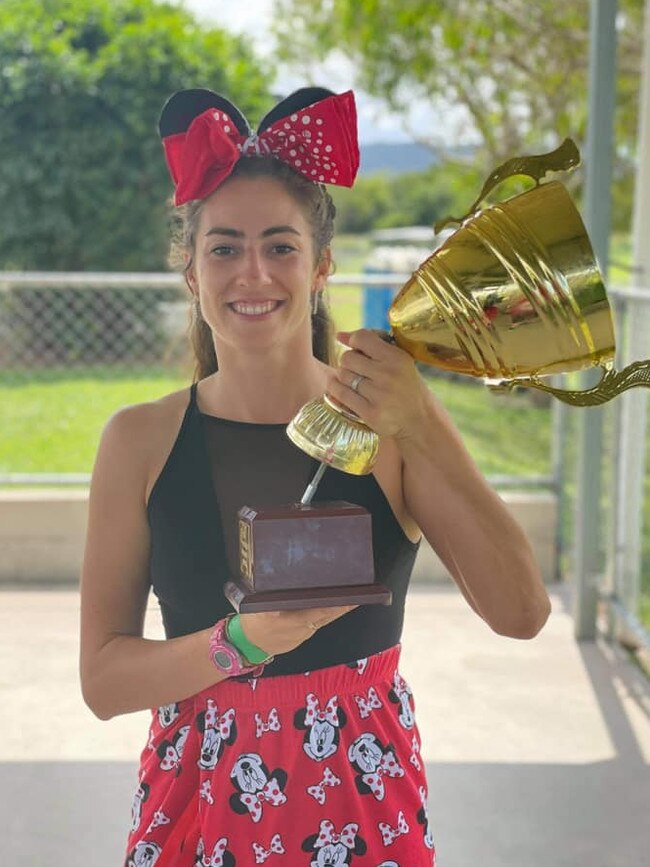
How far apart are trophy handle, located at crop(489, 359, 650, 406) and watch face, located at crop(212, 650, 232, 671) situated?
16.9 inches

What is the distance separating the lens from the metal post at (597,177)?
393 centimetres

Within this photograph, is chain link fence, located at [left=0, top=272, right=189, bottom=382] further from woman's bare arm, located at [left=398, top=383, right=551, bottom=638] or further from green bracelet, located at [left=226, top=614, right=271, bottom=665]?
green bracelet, located at [left=226, top=614, right=271, bottom=665]

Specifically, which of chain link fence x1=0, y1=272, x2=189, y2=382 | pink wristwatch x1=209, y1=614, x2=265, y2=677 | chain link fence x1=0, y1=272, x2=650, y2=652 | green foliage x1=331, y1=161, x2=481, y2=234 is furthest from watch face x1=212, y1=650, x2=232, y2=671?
green foliage x1=331, y1=161, x2=481, y2=234

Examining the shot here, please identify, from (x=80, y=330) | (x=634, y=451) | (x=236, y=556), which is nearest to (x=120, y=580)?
(x=236, y=556)

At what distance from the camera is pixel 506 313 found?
4.01ft

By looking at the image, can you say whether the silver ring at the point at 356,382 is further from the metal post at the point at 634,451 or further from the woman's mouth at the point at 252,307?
the metal post at the point at 634,451

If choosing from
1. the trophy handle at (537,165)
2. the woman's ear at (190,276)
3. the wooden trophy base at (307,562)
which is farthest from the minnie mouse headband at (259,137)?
the wooden trophy base at (307,562)

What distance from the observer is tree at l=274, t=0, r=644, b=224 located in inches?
330

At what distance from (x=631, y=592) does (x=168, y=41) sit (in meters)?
7.95

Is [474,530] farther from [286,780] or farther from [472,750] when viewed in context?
[472,750]

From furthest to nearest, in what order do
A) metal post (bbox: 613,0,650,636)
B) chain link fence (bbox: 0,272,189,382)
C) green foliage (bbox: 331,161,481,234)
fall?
green foliage (bbox: 331,161,481,234), chain link fence (bbox: 0,272,189,382), metal post (bbox: 613,0,650,636)

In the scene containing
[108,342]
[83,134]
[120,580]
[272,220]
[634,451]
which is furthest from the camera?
[83,134]

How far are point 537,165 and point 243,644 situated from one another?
2.05 feet

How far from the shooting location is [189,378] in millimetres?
1837
